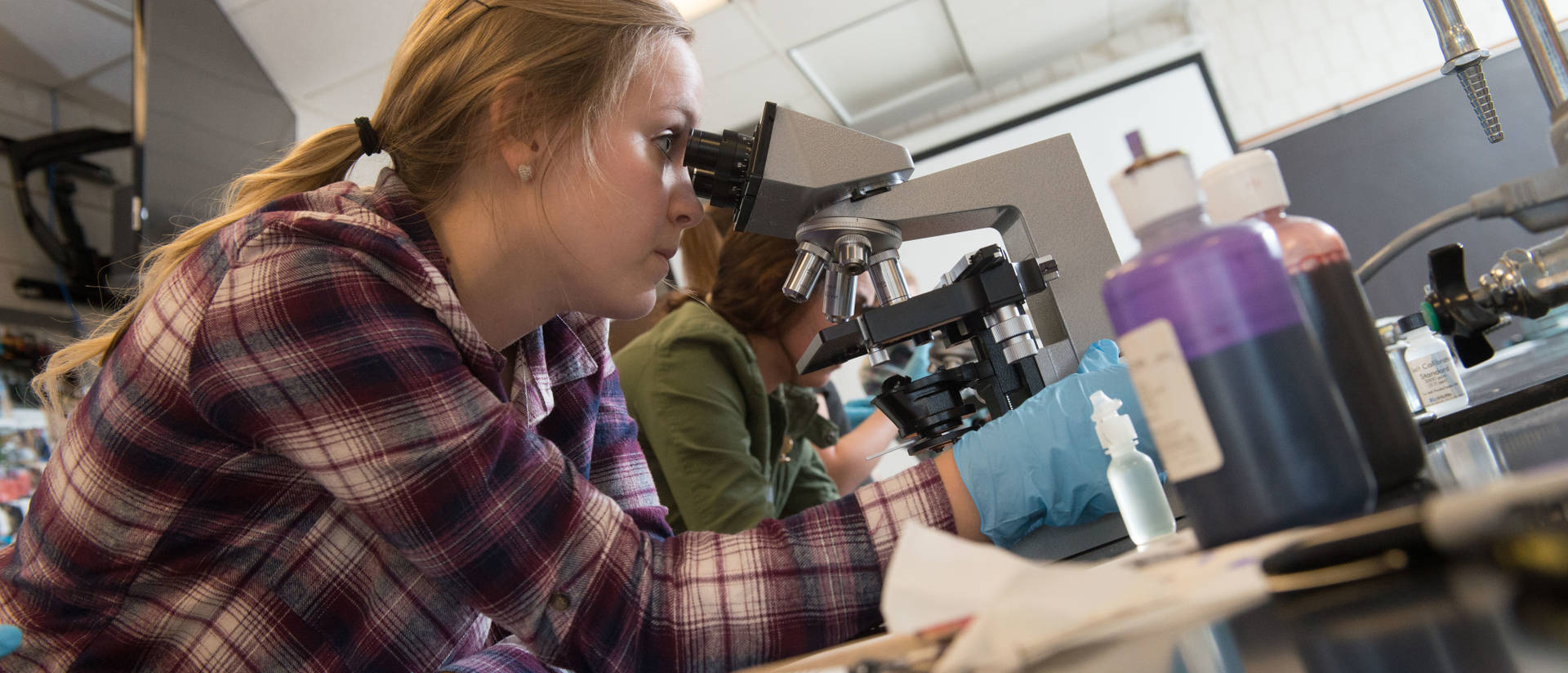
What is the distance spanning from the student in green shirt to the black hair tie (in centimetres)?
72

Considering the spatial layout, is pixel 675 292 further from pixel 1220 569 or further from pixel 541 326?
pixel 1220 569

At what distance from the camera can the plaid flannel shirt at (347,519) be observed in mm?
704

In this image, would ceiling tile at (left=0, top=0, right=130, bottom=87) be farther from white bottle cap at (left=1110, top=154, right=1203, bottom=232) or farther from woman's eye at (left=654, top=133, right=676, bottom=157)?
white bottle cap at (left=1110, top=154, right=1203, bottom=232)

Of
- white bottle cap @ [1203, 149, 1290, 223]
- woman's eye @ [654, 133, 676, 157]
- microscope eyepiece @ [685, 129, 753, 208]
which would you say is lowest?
white bottle cap @ [1203, 149, 1290, 223]

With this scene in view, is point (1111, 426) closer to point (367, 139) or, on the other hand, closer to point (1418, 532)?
point (1418, 532)

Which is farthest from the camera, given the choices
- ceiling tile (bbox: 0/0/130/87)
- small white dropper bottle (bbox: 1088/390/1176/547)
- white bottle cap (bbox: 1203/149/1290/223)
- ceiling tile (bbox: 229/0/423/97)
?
ceiling tile (bbox: 229/0/423/97)

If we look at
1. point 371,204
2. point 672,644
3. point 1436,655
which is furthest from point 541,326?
point 1436,655

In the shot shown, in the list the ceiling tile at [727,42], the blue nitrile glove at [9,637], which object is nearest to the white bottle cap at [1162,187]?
the blue nitrile glove at [9,637]

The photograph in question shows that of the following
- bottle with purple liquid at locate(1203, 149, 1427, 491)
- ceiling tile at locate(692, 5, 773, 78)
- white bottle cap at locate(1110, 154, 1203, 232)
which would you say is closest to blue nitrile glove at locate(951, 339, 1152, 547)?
bottle with purple liquid at locate(1203, 149, 1427, 491)

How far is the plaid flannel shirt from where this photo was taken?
2.31ft

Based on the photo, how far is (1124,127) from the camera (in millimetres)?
4238

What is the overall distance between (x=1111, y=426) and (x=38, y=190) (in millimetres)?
3684

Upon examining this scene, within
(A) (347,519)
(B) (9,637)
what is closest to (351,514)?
(A) (347,519)

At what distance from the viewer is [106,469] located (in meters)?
0.76
